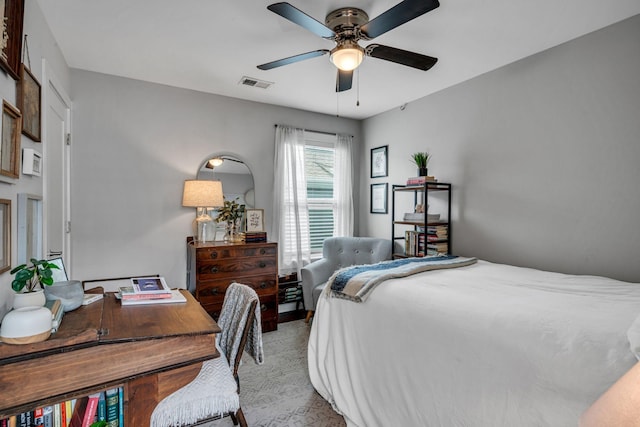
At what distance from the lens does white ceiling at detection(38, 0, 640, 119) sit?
210cm

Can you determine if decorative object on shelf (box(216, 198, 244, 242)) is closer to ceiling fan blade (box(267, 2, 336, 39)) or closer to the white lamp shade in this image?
the white lamp shade

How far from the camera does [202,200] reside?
3.31 metres

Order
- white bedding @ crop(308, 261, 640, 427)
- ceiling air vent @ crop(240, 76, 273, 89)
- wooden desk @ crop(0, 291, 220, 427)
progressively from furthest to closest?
ceiling air vent @ crop(240, 76, 273, 89), white bedding @ crop(308, 261, 640, 427), wooden desk @ crop(0, 291, 220, 427)

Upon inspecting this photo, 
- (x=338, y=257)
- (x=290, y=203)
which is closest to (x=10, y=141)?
(x=290, y=203)

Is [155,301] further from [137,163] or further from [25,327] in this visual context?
[137,163]

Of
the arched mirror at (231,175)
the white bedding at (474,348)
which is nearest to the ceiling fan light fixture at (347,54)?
the white bedding at (474,348)

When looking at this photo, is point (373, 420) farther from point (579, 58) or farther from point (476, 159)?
Result: point (579, 58)

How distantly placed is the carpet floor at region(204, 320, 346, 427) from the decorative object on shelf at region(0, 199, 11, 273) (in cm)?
137

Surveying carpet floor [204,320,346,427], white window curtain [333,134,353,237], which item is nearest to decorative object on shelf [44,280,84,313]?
carpet floor [204,320,346,427]

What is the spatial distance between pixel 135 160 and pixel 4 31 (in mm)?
1991

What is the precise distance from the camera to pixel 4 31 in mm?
1413

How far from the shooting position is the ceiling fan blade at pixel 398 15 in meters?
1.62

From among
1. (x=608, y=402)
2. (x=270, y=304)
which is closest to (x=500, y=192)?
(x=270, y=304)

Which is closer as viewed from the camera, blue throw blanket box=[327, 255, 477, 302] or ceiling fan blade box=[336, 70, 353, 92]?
blue throw blanket box=[327, 255, 477, 302]
